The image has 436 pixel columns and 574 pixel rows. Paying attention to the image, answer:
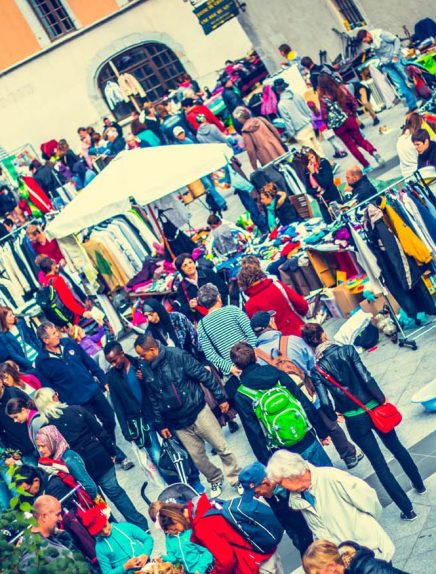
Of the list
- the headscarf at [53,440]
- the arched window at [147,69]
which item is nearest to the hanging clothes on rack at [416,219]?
the headscarf at [53,440]

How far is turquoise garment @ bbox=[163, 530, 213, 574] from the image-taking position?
Answer: 6789mm

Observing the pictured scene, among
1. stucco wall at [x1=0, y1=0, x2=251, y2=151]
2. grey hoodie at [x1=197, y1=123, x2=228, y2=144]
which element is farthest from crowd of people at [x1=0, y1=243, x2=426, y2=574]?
stucco wall at [x1=0, y1=0, x2=251, y2=151]

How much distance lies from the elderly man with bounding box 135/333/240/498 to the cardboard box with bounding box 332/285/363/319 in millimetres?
3057

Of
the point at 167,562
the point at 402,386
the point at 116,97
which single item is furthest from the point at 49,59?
the point at 167,562

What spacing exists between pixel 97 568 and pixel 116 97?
26190 millimetres

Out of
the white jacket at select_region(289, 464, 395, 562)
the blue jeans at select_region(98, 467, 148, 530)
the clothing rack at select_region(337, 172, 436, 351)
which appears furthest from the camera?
the clothing rack at select_region(337, 172, 436, 351)

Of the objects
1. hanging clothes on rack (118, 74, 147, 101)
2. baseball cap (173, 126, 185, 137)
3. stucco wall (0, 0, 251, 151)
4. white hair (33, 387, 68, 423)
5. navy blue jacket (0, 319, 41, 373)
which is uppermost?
stucco wall (0, 0, 251, 151)

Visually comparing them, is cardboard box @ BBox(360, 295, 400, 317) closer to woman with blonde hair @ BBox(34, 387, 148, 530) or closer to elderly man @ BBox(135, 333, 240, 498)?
elderly man @ BBox(135, 333, 240, 498)

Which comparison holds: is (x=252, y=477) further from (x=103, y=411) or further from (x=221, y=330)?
(x=103, y=411)

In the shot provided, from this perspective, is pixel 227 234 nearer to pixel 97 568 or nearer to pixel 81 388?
pixel 81 388

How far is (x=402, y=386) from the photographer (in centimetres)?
1048

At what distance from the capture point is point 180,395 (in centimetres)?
961

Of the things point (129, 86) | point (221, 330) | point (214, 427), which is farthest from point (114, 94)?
point (214, 427)

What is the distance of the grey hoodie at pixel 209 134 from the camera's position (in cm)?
1941
